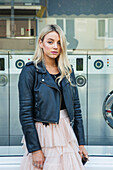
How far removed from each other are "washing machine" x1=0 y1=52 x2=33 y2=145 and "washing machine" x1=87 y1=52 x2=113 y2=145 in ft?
3.69

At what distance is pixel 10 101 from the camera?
192 inches

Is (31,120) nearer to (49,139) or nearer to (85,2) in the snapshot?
(49,139)

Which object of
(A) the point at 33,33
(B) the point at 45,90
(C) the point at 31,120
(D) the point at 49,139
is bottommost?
(D) the point at 49,139

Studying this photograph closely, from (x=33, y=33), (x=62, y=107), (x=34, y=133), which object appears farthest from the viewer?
(x=33, y=33)

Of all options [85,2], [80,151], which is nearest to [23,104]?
[80,151]

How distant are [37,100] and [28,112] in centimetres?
10

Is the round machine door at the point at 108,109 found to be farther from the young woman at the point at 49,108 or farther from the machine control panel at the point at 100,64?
the young woman at the point at 49,108

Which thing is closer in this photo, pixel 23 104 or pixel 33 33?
pixel 23 104

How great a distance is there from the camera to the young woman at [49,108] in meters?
2.08

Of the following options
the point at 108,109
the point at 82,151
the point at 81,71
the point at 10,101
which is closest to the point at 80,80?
the point at 81,71

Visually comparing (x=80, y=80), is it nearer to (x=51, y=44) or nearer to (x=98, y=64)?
(x=98, y=64)

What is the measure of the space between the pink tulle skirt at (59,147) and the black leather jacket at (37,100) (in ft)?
0.20

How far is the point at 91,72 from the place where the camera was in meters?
4.90

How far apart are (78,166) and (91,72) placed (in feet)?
9.35
